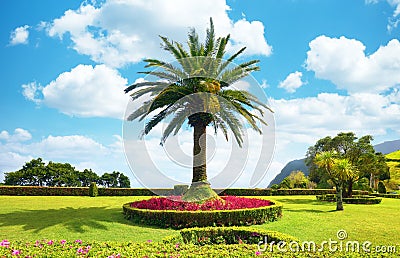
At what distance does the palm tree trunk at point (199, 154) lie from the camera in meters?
14.8

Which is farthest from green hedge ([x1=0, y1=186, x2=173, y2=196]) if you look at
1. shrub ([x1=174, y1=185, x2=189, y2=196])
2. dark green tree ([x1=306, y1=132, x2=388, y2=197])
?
dark green tree ([x1=306, y1=132, x2=388, y2=197])

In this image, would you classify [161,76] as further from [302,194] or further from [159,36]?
[302,194]

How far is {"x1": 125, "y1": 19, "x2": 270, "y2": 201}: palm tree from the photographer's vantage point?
1435cm

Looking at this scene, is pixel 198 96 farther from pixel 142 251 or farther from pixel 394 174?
pixel 394 174

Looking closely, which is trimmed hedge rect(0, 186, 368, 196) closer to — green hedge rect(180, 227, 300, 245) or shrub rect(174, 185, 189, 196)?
shrub rect(174, 185, 189, 196)

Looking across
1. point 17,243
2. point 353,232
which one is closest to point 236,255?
point 17,243

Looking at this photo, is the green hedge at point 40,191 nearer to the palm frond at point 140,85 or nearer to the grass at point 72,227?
the grass at point 72,227

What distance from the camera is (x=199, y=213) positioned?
39.9ft

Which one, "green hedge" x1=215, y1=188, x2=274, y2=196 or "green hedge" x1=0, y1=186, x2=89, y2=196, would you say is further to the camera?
"green hedge" x1=215, y1=188, x2=274, y2=196

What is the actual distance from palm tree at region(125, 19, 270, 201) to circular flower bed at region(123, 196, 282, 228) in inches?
34.2

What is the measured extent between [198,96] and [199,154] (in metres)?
2.63

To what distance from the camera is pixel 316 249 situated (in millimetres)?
6383

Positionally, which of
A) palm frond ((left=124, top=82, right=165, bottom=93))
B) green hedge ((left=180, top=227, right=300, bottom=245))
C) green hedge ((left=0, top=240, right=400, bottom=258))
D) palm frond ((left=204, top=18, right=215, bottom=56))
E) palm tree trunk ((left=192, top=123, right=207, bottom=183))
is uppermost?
palm frond ((left=204, top=18, right=215, bottom=56))

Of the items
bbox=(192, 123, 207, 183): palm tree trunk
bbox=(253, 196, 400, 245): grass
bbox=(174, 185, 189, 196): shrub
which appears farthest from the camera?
bbox=(174, 185, 189, 196): shrub
